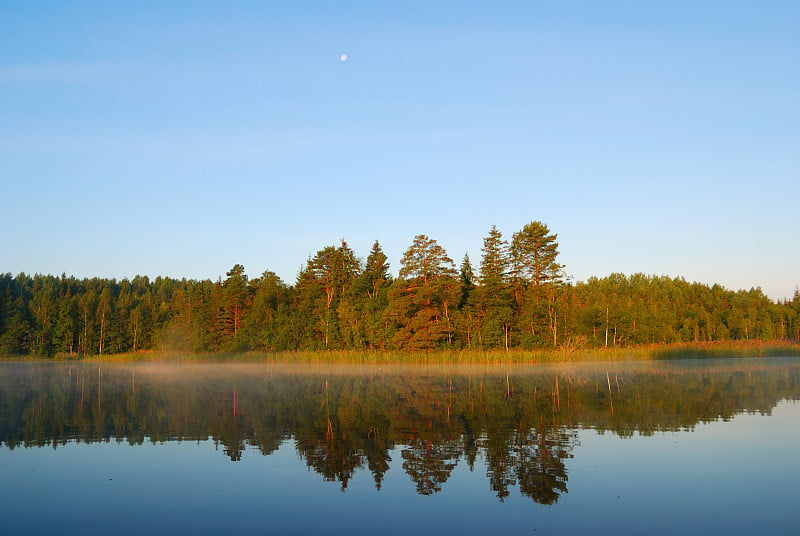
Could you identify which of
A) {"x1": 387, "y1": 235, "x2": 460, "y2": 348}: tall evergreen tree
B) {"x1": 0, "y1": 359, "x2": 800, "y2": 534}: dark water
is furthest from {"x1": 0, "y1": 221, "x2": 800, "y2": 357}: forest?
{"x1": 0, "y1": 359, "x2": 800, "y2": 534}: dark water

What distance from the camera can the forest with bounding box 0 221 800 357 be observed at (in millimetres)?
75812

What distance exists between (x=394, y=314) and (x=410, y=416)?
4968 cm

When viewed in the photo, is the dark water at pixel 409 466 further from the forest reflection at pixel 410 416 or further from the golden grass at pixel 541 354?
the golden grass at pixel 541 354

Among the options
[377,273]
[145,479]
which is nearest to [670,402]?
[145,479]

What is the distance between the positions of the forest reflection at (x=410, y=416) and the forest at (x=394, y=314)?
3387 centimetres

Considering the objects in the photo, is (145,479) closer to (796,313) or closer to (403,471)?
(403,471)

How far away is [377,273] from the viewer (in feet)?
301

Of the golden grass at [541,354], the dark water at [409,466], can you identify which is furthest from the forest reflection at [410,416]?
the golden grass at [541,354]

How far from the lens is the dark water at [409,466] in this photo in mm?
11242

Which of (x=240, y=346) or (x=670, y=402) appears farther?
(x=240, y=346)

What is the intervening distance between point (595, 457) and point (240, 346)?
84.5 metres

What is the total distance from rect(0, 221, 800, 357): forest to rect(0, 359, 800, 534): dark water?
1791 inches

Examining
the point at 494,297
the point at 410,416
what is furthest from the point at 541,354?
the point at 410,416

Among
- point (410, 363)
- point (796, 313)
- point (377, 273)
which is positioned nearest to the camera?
point (410, 363)
